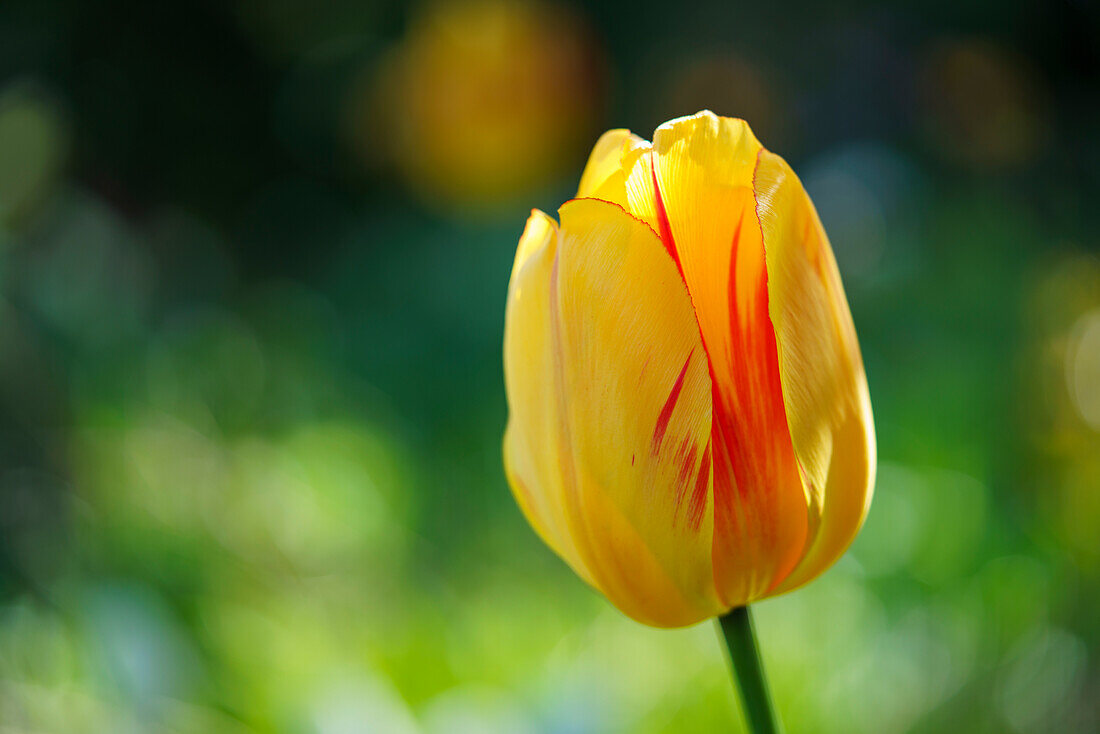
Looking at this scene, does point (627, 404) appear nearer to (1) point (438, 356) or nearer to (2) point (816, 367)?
(2) point (816, 367)

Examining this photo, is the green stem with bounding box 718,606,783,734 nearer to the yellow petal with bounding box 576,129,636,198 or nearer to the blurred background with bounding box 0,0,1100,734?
the yellow petal with bounding box 576,129,636,198

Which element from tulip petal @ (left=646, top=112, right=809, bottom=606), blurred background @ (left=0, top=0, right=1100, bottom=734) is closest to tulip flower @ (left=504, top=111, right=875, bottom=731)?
tulip petal @ (left=646, top=112, right=809, bottom=606)

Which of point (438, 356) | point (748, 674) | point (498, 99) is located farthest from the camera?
point (498, 99)

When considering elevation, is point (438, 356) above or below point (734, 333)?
above

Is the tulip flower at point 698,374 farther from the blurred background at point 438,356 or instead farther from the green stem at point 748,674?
the blurred background at point 438,356

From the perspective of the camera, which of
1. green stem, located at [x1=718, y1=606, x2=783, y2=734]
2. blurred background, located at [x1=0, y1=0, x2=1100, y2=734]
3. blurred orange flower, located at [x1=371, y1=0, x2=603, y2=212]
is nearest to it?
green stem, located at [x1=718, y1=606, x2=783, y2=734]

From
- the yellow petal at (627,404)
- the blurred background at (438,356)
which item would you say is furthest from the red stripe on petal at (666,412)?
the blurred background at (438,356)

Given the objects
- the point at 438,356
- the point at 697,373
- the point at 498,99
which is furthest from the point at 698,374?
the point at 498,99

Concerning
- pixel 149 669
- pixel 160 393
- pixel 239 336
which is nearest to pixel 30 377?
pixel 160 393
